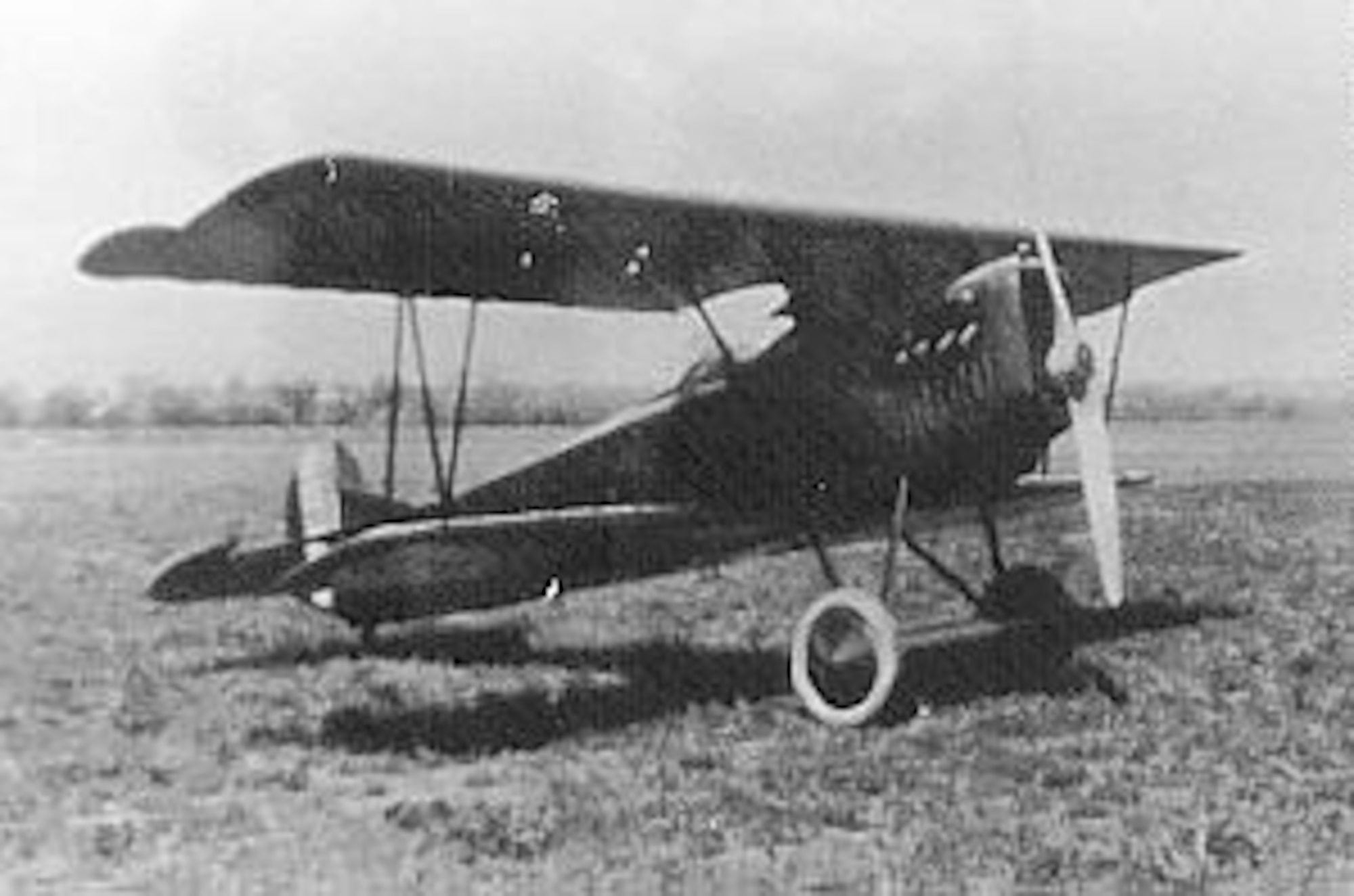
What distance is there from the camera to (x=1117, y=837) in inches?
136

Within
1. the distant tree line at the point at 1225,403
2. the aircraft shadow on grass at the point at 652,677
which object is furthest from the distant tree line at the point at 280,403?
the distant tree line at the point at 1225,403

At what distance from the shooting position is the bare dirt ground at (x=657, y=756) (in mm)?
3328

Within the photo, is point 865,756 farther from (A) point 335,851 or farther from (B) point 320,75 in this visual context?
(B) point 320,75

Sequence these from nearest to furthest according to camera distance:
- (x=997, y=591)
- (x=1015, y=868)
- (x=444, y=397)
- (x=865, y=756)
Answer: (x=1015, y=868) → (x=865, y=756) → (x=997, y=591) → (x=444, y=397)

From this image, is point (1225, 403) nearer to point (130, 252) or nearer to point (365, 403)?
point (365, 403)

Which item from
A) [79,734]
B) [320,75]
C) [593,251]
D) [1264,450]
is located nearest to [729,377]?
[593,251]

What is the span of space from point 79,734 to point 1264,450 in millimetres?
13761

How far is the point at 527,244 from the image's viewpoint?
4.34 meters

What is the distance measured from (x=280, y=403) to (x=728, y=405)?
9580mm

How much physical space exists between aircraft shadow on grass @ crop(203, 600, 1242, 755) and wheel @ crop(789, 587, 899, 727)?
0.44 feet

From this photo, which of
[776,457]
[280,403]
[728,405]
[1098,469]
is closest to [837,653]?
[776,457]

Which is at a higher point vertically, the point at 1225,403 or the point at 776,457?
the point at 776,457

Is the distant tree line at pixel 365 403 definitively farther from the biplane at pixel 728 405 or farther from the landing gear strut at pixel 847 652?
the landing gear strut at pixel 847 652

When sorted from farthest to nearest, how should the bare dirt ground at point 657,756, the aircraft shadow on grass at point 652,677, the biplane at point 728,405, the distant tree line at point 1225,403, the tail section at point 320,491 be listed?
the distant tree line at point 1225,403
the tail section at point 320,491
the aircraft shadow on grass at point 652,677
the biplane at point 728,405
the bare dirt ground at point 657,756
